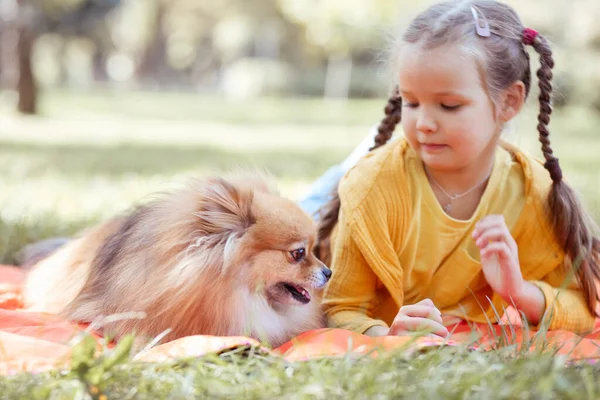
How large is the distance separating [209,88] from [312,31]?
2016 cm

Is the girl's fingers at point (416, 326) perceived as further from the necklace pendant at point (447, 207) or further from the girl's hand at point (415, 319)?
the necklace pendant at point (447, 207)

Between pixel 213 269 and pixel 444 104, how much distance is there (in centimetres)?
118

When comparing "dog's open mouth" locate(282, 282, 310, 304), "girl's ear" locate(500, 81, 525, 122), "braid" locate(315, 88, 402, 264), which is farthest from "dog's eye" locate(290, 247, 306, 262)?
"girl's ear" locate(500, 81, 525, 122)

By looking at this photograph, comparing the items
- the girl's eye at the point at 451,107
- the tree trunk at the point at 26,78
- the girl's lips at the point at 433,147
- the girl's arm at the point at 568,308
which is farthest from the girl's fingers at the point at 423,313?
the tree trunk at the point at 26,78

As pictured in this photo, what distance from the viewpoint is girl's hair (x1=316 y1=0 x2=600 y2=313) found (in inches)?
121

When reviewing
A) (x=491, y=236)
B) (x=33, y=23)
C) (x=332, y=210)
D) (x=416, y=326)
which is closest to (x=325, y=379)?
(x=416, y=326)

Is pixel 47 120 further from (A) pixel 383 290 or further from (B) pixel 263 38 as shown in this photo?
(B) pixel 263 38

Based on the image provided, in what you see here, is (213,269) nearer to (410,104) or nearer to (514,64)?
(410,104)

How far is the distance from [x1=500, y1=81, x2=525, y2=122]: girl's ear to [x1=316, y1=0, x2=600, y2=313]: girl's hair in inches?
1.3

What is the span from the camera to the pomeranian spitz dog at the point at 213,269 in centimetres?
268

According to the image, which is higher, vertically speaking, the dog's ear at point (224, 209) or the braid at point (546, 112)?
the braid at point (546, 112)

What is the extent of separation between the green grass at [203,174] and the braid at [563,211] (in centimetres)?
40

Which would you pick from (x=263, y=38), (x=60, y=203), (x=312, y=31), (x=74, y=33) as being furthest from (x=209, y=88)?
(x=60, y=203)

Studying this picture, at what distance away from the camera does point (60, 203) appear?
19.4 feet
